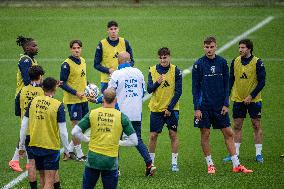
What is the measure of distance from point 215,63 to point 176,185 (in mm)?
2504

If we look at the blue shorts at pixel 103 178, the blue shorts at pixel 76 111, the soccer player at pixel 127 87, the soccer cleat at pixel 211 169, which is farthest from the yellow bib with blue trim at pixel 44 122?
the blue shorts at pixel 76 111

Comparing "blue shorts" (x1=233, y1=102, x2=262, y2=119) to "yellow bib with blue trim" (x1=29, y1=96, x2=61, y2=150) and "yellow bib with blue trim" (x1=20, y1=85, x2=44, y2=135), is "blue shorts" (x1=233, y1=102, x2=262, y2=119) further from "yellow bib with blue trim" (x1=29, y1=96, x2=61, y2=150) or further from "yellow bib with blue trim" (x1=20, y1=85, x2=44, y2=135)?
"yellow bib with blue trim" (x1=29, y1=96, x2=61, y2=150)

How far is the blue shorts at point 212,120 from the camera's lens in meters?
17.4

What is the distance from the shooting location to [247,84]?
1867 centimetres

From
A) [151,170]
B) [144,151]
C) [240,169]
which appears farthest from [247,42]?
[151,170]

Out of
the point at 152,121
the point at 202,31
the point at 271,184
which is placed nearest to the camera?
the point at 271,184

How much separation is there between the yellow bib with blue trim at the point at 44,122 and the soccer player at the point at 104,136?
3.23 ft

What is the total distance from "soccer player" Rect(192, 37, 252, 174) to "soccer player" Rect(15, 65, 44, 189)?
10.0ft

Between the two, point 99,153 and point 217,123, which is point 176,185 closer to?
point 217,123

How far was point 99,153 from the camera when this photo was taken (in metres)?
14.1

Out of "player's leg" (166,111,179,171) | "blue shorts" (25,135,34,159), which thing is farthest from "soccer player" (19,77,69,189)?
"player's leg" (166,111,179,171)

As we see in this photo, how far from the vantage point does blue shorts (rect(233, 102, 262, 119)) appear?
1872 centimetres

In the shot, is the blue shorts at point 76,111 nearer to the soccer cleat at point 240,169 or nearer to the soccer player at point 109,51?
the soccer player at point 109,51

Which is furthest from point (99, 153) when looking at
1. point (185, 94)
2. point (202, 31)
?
point (202, 31)
